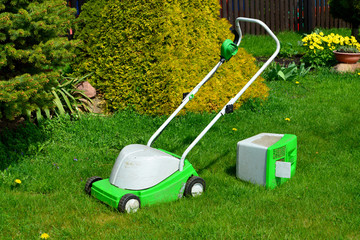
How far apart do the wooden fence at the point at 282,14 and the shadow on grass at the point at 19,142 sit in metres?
8.92

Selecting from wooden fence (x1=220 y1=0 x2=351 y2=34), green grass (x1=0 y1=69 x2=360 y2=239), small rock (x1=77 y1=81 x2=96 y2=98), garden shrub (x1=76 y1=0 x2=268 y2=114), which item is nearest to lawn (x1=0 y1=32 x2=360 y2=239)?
green grass (x1=0 y1=69 x2=360 y2=239)

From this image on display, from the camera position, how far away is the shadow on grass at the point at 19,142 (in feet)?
15.5

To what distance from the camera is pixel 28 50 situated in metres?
4.21

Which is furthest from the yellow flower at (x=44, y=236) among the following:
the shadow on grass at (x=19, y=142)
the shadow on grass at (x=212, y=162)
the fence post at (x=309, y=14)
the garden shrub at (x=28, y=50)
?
the fence post at (x=309, y=14)

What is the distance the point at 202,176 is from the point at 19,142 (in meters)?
2.05

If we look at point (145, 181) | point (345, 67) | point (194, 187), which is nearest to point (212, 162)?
point (194, 187)

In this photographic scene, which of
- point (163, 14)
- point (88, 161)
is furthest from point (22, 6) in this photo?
point (163, 14)

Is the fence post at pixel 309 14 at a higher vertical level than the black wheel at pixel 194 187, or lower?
lower

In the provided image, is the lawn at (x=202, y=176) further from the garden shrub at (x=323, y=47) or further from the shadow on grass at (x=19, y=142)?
the garden shrub at (x=323, y=47)

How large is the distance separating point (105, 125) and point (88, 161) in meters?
0.88

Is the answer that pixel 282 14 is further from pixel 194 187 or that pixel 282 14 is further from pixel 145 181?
pixel 145 181

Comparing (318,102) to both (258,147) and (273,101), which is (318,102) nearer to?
(273,101)

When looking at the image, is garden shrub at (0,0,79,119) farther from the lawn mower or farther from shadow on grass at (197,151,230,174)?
shadow on grass at (197,151,230,174)

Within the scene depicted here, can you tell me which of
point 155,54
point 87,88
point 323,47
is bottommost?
point 323,47
